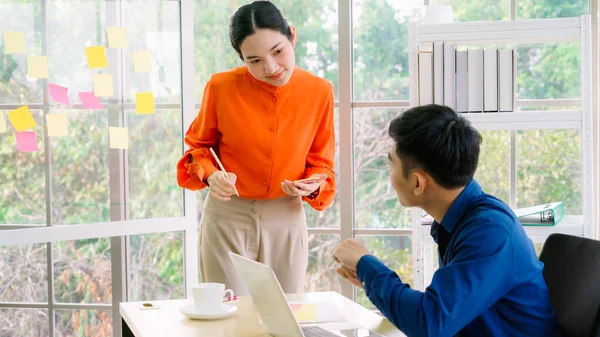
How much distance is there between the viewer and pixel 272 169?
238 cm

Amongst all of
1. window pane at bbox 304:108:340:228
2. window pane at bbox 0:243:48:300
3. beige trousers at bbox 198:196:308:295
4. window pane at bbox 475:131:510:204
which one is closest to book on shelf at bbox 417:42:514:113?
window pane at bbox 475:131:510:204

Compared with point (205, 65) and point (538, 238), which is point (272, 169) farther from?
point (205, 65)

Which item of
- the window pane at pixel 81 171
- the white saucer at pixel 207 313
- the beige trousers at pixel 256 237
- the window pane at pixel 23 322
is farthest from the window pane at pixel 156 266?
the white saucer at pixel 207 313

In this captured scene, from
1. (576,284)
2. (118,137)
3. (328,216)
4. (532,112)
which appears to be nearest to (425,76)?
(532,112)

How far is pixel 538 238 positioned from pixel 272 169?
1134 mm

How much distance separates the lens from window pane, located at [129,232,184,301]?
3365 mm

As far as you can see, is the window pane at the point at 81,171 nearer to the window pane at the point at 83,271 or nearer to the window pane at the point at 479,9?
the window pane at the point at 83,271

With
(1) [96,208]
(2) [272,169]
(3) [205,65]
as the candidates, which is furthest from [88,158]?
(2) [272,169]

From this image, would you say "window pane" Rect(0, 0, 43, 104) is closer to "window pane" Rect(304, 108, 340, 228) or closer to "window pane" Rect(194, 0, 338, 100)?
"window pane" Rect(194, 0, 338, 100)

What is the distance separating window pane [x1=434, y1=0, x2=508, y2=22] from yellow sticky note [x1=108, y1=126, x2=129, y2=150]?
64.6 inches

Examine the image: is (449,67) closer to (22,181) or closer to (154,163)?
(154,163)

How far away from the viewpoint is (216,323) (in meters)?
1.67

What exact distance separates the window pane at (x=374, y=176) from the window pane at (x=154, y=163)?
0.91 meters

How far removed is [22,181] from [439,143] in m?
2.05
